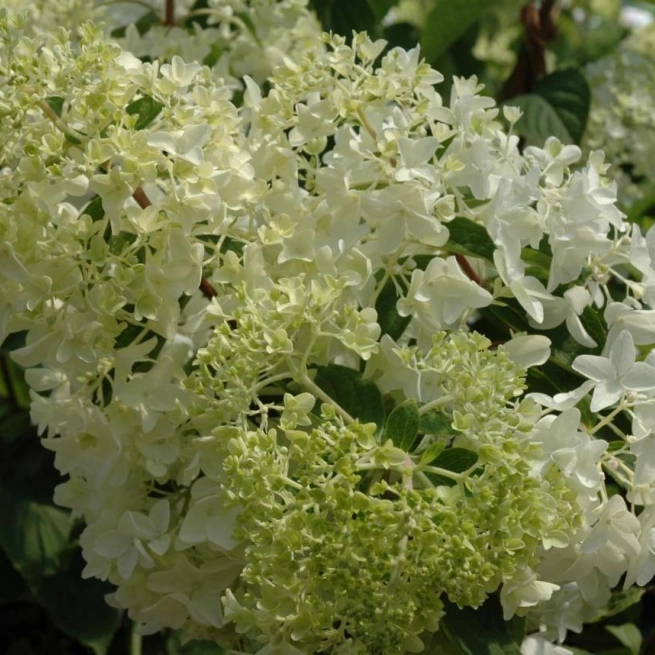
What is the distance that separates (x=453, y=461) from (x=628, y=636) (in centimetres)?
51

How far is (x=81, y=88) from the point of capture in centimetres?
73

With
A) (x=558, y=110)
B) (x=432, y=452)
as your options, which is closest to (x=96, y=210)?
(x=432, y=452)

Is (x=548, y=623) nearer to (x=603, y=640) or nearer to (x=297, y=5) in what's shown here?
(x=603, y=640)

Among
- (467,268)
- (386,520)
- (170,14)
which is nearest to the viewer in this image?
(386,520)

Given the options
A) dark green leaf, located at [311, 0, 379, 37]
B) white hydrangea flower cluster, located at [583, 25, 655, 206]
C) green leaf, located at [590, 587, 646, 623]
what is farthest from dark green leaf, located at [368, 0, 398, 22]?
green leaf, located at [590, 587, 646, 623]

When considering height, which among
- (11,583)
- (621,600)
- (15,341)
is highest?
(621,600)

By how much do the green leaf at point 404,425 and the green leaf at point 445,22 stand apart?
803 millimetres

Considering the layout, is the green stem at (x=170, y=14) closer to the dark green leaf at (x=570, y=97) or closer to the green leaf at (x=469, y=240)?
the dark green leaf at (x=570, y=97)

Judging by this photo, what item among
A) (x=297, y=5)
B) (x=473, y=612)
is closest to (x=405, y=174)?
(x=473, y=612)

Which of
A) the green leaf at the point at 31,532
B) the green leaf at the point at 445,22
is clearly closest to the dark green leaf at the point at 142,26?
the green leaf at the point at 445,22

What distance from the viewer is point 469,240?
78 cm

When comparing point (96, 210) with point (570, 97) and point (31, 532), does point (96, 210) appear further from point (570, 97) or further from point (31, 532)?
point (570, 97)

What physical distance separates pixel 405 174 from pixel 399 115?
7 cm

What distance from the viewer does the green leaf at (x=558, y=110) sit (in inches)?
51.3
